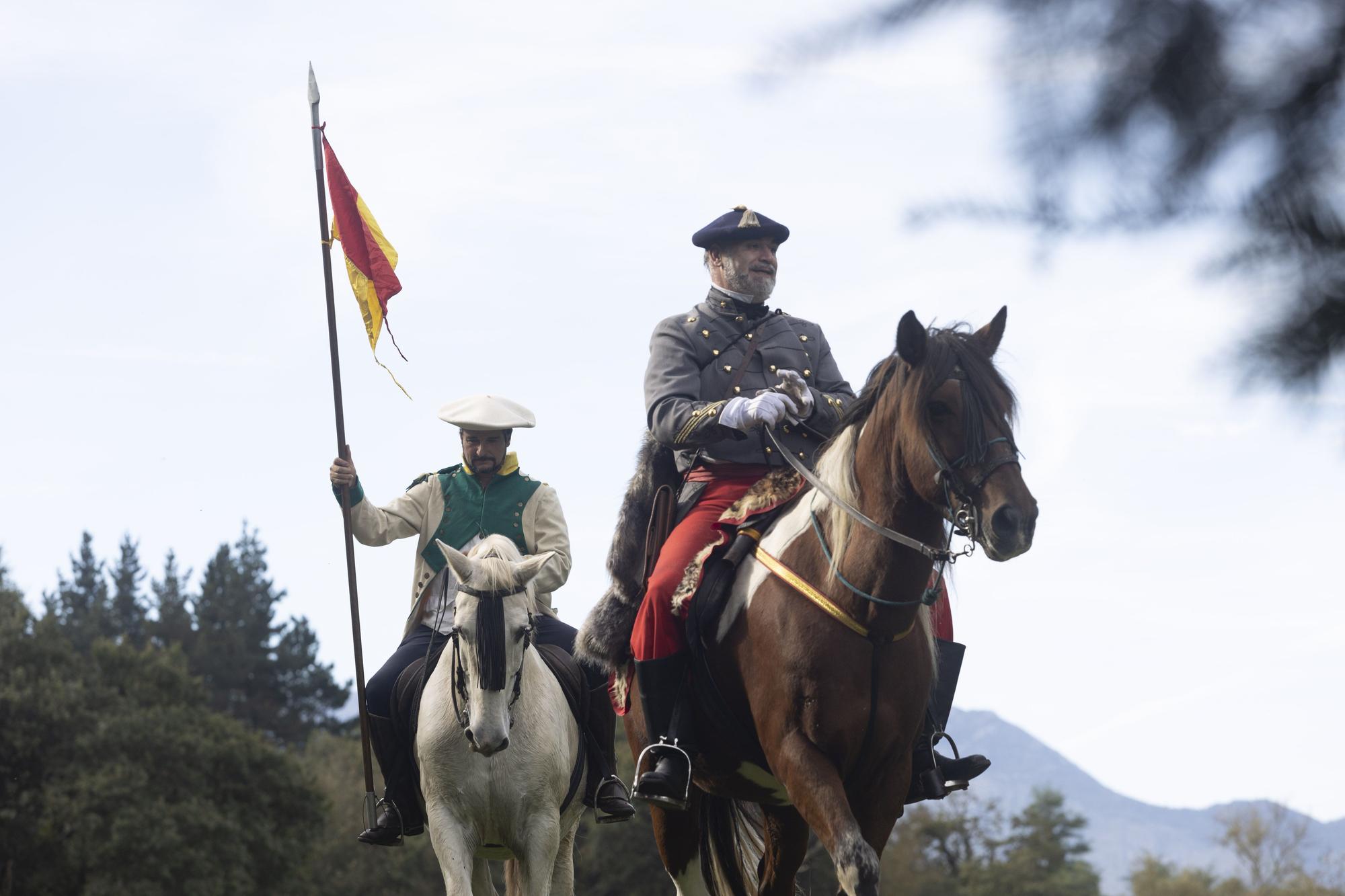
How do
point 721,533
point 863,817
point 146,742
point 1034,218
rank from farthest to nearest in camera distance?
point 146,742 < point 721,533 < point 863,817 < point 1034,218

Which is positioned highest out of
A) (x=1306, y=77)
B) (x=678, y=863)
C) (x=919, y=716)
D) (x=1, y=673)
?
(x=1, y=673)

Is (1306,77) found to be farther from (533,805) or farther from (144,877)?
(144,877)

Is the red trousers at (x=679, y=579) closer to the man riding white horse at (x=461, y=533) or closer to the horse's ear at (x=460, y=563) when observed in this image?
the horse's ear at (x=460, y=563)

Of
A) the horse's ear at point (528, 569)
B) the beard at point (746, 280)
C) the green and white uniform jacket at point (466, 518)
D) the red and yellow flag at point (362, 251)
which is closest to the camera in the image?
the beard at point (746, 280)

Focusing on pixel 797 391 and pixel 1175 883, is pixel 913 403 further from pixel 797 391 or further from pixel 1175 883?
pixel 1175 883

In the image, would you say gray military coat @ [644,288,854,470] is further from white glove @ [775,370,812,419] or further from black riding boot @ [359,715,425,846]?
black riding boot @ [359,715,425,846]

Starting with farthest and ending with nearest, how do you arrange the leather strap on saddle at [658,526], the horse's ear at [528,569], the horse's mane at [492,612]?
the horse's ear at [528,569], the horse's mane at [492,612], the leather strap on saddle at [658,526]

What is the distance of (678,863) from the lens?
942 cm

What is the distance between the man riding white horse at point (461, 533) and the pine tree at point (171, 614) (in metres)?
87.3

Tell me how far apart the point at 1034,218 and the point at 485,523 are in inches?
336

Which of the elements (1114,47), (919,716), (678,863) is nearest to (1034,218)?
(1114,47)

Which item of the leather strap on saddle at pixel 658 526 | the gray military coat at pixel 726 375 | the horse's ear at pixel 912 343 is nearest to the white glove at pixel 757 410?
the gray military coat at pixel 726 375

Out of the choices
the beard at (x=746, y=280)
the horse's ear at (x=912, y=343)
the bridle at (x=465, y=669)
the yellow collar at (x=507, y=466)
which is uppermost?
the beard at (x=746, y=280)

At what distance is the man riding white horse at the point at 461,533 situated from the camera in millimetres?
10617
